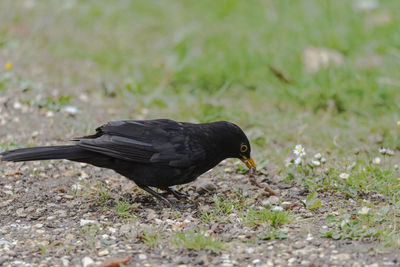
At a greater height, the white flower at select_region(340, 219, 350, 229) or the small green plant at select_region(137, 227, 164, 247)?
the white flower at select_region(340, 219, 350, 229)

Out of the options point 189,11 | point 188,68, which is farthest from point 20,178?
point 189,11

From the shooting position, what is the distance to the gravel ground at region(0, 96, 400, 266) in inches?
143

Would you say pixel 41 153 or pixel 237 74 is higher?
pixel 237 74

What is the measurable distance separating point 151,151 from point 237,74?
11.4 ft

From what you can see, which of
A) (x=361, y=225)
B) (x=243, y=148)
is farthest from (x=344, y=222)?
(x=243, y=148)

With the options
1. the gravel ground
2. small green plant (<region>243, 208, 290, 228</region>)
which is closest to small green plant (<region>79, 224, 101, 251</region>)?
the gravel ground

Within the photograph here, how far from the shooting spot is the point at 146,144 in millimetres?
4566

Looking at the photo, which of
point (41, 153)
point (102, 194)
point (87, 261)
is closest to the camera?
point (87, 261)

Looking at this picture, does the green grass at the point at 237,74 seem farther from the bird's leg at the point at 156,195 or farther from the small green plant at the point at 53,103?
the bird's leg at the point at 156,195

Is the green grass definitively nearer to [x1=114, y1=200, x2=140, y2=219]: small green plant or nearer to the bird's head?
[x1=114, y1=200, x2=140, y2=219]: small green plant

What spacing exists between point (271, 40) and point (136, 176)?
14.9 ft

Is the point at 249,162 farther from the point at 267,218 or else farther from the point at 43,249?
the point at 43,249

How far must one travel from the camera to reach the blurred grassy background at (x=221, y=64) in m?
6.55

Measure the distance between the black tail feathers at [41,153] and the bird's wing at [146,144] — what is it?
0.31 feet
